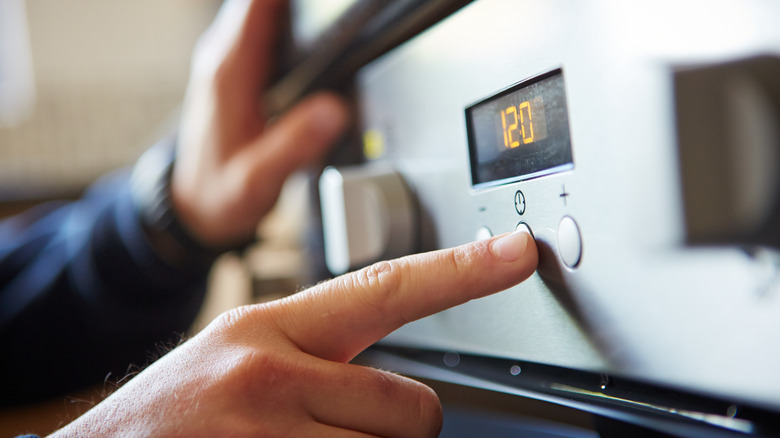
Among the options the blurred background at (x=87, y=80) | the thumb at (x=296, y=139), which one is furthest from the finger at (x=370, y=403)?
the blurred background at (x=87, y=80)

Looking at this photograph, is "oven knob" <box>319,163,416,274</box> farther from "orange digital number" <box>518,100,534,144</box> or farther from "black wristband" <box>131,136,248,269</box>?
"black wristband" <box>131,136,248,269</box>

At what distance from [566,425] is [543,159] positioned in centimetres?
11

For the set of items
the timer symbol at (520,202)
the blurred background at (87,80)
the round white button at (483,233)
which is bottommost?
the round white button at (483,233)

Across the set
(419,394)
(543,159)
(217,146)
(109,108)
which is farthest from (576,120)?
(109,108)

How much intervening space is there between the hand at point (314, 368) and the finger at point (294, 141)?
0.22m

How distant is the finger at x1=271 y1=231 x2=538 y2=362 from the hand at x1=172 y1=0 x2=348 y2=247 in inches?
8.4

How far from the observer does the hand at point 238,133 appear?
1.51 feet

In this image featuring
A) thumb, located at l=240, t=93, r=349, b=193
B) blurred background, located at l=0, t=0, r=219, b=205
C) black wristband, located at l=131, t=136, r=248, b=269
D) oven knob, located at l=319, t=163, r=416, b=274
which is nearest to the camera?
oven knob, located at l=319, t=163, r=416, b=274

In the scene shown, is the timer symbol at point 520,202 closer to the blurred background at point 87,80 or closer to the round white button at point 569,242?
the round white button at point 569,242

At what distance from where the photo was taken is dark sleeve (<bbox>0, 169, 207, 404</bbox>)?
0.60 m

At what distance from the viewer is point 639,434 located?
189 mm

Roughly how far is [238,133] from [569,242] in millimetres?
383

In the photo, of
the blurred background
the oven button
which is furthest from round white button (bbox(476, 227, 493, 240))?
the blurred background

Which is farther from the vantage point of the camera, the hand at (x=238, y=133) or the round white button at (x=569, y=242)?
the hand at (x=238, y=133)
